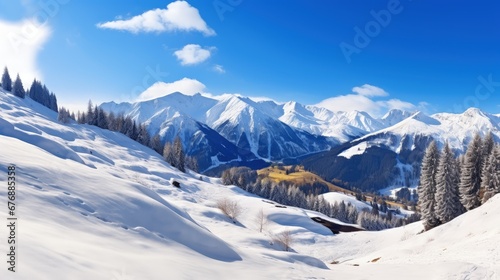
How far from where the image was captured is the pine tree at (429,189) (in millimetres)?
58969

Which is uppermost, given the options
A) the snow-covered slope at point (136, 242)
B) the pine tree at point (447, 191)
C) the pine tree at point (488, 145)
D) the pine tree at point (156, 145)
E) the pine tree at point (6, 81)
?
the pine tree at point (6, 81)

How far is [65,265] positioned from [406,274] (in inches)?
903

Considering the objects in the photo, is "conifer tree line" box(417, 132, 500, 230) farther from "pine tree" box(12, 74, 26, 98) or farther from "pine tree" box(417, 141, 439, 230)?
"pine tree" box(12, 74, 26, 98)

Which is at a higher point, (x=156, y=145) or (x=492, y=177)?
(x=156, y=145)

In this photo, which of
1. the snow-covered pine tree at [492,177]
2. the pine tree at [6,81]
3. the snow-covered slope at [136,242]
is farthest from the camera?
the pine tree at [6,81]

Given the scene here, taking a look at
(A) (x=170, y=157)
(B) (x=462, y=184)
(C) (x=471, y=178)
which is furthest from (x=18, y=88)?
(C) (x=471, y=178)

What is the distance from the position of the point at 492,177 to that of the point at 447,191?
677 cm

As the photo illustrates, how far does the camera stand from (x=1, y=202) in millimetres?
14828

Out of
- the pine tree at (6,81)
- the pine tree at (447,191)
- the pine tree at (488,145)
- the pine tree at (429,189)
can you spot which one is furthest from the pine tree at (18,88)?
the pine tree at (488,145)

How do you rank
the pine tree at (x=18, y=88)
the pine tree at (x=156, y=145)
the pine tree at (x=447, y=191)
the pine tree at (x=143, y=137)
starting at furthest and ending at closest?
the pine tree at (x=143, y=137)
the pine tree at (x=156, y=145)
the pine tree at (x=18, y=88)
the pine tree at (x=447, y=191)

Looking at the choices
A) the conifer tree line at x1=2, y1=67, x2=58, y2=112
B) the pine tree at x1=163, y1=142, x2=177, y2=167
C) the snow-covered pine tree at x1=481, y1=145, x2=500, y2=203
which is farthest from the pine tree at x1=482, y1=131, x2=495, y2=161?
the conifer tree line at x1=2, y1=67, x2=58, y2=112

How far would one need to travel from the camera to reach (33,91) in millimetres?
157250

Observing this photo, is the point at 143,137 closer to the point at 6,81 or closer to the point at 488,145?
the point at 6,81

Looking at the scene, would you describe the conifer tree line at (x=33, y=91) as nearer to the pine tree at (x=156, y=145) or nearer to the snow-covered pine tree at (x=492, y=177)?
the pine tree at (x=156, y=145)
